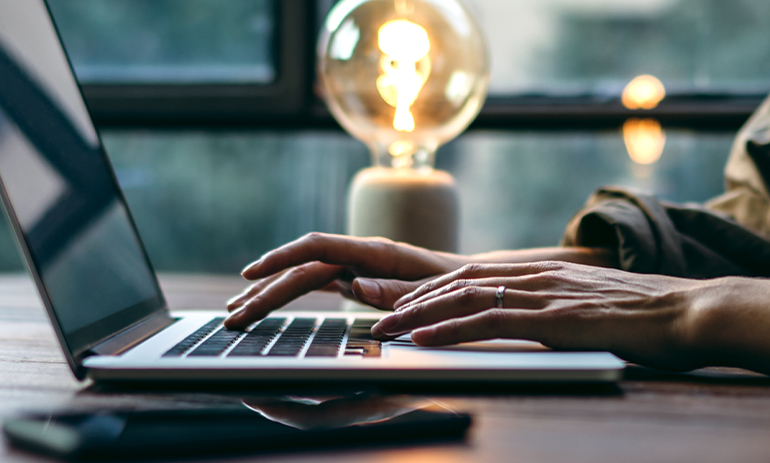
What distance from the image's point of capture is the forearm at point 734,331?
391mm

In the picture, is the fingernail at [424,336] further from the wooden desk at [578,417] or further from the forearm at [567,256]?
the forearm at [567,256]

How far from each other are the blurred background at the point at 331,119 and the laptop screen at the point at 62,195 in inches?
29.6

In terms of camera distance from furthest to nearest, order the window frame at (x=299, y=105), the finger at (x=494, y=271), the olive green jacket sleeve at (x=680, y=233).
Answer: the window frame at (x=299, y=105) → the olive green jacket sleeve at (x=680, y=233) → the finger at (x=494, y=271)

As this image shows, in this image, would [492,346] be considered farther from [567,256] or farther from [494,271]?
[567,256]

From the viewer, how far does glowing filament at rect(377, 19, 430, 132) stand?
78 centimetres

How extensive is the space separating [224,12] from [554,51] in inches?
30.4

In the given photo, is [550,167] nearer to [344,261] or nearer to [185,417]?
[344,261]

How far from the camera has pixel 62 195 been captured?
43 cm

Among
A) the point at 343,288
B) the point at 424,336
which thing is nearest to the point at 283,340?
the point at 424,336

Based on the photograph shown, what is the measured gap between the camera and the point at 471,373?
0.35 m

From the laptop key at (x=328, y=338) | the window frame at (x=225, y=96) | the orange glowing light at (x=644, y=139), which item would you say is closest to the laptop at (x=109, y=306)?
the laptop key at (x=328, y=338)

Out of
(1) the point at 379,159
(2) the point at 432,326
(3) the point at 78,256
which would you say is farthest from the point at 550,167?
(3) the point at 78,256

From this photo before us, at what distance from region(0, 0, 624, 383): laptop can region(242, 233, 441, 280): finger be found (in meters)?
0.06

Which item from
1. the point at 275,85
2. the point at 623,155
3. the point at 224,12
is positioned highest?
the point at 224,12
